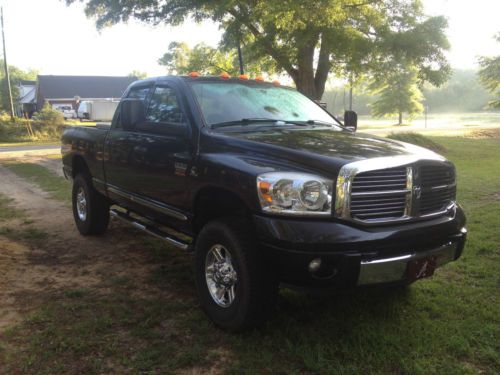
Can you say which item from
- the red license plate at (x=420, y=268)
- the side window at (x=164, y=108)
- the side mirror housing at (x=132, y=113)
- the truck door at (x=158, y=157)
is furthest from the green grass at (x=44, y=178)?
the red license plate at (x=420, y=268)

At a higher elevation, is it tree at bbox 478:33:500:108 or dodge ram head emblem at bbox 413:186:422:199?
tree at bbox 478:33:500:108

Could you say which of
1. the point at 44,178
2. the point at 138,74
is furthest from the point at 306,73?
the point at 138,74

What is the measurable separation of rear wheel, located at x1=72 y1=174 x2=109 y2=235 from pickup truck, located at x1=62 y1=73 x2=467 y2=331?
4.94 feet

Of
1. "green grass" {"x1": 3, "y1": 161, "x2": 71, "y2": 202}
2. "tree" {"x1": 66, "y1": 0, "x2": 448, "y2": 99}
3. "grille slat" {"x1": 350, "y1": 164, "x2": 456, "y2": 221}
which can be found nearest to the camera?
"grille slat" {"x1": 350, "y1": 164, "x2": 456, "y2": 221}

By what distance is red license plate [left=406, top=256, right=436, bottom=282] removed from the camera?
10.0 ft

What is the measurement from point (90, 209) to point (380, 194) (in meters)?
4.05

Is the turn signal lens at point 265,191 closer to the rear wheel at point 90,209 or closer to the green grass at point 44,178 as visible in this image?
the rear wheel at point 90,209

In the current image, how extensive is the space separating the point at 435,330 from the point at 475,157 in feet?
42.5

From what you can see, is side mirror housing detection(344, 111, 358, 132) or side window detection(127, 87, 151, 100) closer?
side window detection(127, 87, 151, 100)

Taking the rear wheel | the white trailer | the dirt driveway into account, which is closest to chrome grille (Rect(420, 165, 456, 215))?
the dirt driveway

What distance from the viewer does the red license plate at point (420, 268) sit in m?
3.06

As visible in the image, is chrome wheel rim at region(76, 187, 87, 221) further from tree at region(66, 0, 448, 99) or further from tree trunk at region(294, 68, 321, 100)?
tree trunk at region(294, 68, 321, 100)

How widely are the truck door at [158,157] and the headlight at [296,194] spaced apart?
100 cm

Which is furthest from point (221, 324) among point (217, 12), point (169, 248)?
point (217, 12)
